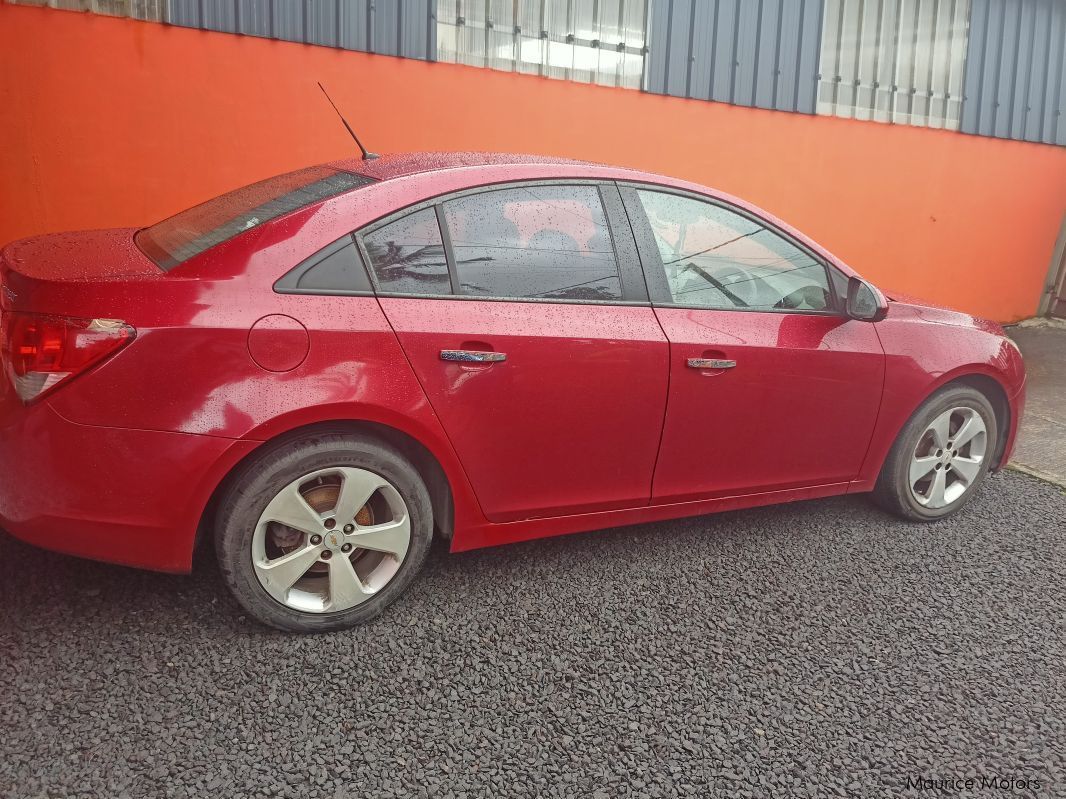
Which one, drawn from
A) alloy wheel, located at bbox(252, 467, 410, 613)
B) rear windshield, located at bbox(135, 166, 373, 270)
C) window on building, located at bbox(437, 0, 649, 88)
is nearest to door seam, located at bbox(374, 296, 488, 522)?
alloy wheel, located at bbox(252, 467, 410, 613)

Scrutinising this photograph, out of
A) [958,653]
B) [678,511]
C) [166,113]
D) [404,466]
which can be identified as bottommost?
[958,653]

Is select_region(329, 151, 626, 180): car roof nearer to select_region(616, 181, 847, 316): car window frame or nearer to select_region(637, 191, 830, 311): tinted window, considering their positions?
select_region(616, 181, 847, 316): car window frame

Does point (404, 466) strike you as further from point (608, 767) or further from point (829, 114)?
point (829, 114)

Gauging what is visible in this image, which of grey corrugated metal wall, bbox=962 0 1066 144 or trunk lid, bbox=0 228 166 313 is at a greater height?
grey corrugated metal wall, bbox=962 0 1066 144

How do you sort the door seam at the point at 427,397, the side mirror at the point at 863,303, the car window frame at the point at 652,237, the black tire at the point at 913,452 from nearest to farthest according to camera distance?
the door seam at the point at 427,397
the car window frame at the point at 652,237
the side mirror at the point at 863,303
the black tire at the point at 913,452

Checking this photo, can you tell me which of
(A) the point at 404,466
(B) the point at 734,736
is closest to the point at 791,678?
(B) the point at 734,736

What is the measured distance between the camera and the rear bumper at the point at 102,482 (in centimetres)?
251

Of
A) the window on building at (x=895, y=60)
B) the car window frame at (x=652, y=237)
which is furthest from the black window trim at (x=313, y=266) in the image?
the window on building at (x=895, y=60)

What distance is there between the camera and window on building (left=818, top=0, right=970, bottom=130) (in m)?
7.71

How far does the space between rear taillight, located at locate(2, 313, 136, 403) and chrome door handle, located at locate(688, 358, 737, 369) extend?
1.93 meters

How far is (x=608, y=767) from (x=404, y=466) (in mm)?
1127

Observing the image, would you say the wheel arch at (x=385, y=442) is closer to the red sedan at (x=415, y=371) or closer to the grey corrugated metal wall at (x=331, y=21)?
the red sedan at (x=415, y=371)

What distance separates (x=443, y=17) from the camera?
20.1ft

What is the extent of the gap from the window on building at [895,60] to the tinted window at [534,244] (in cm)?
548
